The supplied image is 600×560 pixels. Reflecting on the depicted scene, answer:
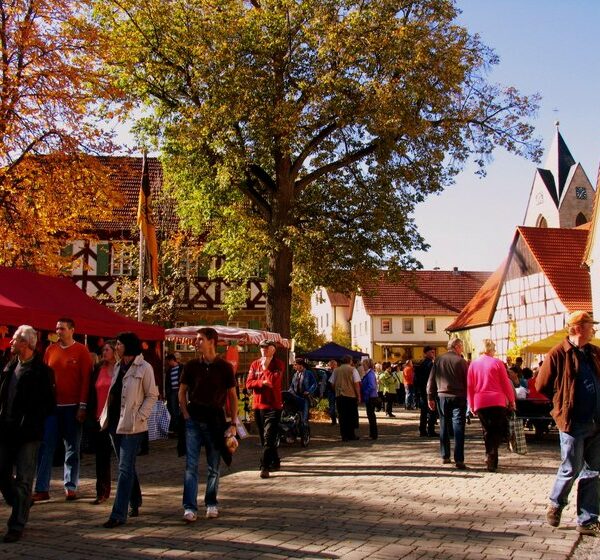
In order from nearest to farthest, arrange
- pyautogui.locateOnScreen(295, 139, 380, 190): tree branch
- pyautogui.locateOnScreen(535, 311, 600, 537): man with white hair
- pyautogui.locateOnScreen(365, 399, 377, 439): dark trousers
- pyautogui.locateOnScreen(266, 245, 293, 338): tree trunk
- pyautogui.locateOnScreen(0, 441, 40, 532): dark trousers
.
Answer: pyautogui.locateOnScreen(0, 441, 40, 532): dark trousers < pyautogui.locateOnScreen(535, 311, 600, 537): man with white hair < pyautogui.locateOnScreen(365, 399, 377, 439): dark trousers < pyautogui.locateOnScreen(266, 245, 293, 338): tree trunk < pyautogui.locateOnScreen(295, 139, 380, 190): tree branch

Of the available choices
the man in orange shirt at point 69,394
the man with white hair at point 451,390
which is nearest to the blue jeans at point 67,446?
the man in orange shirt at point 69,394

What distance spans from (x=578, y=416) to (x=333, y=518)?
2.42m

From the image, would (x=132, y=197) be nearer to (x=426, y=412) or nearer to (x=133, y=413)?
(x=426, y=412)

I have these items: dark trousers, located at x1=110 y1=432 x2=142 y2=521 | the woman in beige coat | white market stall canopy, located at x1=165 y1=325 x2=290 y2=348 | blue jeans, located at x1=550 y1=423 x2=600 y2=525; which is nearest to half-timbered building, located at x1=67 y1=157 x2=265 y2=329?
white market stall canopy, located at x1=165 y1=325 x2=290 y2=348

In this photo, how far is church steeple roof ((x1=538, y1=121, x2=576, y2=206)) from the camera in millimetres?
64312

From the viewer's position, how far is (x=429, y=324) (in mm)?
70938

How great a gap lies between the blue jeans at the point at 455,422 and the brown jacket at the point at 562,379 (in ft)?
14.1

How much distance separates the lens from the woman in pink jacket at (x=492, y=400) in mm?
11102

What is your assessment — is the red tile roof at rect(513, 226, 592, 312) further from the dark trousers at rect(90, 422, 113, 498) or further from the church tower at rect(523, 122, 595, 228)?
the dark trousers at rect(90, 422, 113, 498)

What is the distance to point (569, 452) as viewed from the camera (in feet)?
22.6

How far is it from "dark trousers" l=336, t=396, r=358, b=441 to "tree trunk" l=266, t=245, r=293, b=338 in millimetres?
6613

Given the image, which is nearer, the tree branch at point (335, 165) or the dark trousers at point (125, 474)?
the dark trousers at point (125, 474)

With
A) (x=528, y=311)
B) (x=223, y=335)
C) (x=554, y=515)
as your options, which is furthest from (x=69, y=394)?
(x=528, y=311)

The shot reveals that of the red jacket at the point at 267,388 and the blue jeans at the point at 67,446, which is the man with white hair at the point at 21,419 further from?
the red jacket at the point at 267,388
